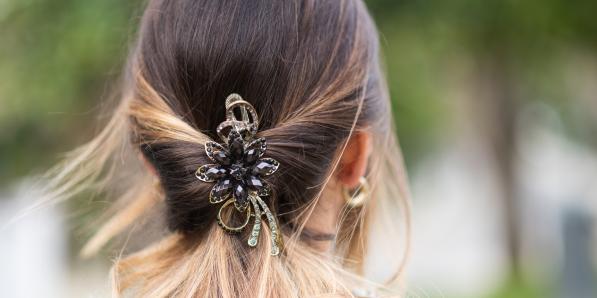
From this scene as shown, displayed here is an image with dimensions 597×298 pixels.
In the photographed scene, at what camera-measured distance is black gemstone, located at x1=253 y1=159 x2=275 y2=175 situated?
A: 54.3 inches

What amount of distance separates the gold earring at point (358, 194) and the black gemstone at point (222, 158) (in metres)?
0.32

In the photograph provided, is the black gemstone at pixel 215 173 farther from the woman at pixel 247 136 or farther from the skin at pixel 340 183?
the skin at pixel 340 183

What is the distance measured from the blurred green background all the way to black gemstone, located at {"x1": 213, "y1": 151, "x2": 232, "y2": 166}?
930 mm

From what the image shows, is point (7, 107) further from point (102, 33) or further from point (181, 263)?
point (181, 263)

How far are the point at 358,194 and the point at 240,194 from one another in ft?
1.20

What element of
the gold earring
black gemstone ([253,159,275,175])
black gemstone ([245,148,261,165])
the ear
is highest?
black gemstone ([245,148,261,165])

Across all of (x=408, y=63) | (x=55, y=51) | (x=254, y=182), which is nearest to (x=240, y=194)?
(x=254, y=182)

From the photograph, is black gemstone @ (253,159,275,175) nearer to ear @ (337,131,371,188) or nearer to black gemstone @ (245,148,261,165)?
black gemstone @ (245,148,261,165)

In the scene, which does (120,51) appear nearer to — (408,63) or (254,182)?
(408,63)

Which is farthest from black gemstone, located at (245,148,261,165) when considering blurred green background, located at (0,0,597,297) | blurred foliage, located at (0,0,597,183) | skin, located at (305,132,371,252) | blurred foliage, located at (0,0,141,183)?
blurred foliage, located at (0,0,141,183)

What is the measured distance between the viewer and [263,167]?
54.3 inches

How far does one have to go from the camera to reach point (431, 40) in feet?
14.5

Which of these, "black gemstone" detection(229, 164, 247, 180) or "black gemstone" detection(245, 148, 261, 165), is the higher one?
"black gemstone" detection(245, 148, 261, 165)

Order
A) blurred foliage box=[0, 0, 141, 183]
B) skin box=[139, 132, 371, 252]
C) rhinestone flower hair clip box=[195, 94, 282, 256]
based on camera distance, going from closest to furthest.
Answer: rhinestone flower hair clip box=[195, 94, 282, 256] < skin box=[139, 132, 371, 252] < blurred foliage box=[0, 0, 141, 183]
